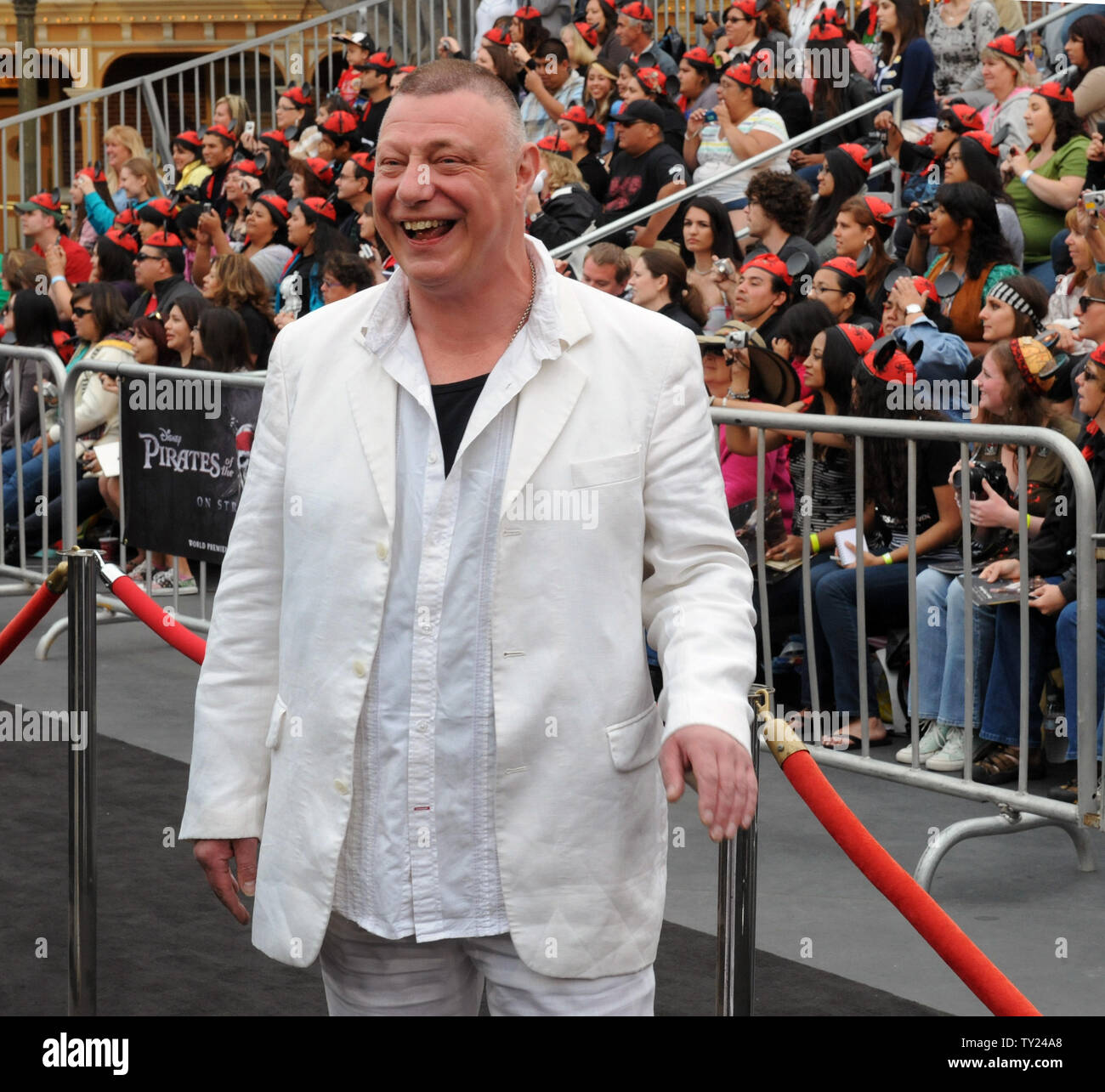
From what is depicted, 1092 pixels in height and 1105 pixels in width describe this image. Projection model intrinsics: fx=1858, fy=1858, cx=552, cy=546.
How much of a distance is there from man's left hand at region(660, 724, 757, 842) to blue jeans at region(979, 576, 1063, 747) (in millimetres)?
3391

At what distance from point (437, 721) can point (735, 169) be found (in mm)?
8905

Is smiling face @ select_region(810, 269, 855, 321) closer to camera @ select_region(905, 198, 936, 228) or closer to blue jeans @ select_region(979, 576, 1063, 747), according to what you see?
camera @ select_region(905, 198, 936, 228)

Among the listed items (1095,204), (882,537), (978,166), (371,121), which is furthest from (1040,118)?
(371,121)

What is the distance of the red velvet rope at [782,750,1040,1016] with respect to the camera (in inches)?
123


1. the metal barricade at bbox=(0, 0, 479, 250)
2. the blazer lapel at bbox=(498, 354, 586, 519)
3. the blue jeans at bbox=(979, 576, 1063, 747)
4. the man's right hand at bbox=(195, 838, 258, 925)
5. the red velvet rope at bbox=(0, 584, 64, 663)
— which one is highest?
the metal barricade at bbox=(0, 0, 479, 250)

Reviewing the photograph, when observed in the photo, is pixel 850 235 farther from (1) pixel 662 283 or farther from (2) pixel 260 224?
(2) pixel 260 224

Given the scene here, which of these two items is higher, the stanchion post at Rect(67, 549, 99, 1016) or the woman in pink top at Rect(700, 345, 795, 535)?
the woman in pink top at Rect(700, 345, 795, 535)

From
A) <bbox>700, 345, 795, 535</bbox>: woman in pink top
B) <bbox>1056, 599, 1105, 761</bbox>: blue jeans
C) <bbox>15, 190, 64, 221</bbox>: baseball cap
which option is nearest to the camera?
<bbox>1056, 599, 1105, 761</bbox>: blue jeans

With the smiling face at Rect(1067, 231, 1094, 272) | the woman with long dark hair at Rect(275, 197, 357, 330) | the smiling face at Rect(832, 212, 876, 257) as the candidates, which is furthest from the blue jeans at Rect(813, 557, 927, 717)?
the woman with long dark hair at Rect(275, 197, 357, 330)

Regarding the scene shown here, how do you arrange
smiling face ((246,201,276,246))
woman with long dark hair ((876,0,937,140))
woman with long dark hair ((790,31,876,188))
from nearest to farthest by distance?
woman with long dark hair ((876,0,937,140)) → woman with long dark hair ((790,31,876,188)) → smiling face ((246,201,276,246))

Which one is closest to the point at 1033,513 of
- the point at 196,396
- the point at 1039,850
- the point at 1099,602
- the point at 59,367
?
the point at 1099,602

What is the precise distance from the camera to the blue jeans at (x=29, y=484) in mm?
9992

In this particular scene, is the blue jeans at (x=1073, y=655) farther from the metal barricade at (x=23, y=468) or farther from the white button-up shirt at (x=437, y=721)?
the metal barricade at (x=23, y=468)

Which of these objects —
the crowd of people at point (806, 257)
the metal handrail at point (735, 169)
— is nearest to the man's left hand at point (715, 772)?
the crowd of people at point (806, 257)
